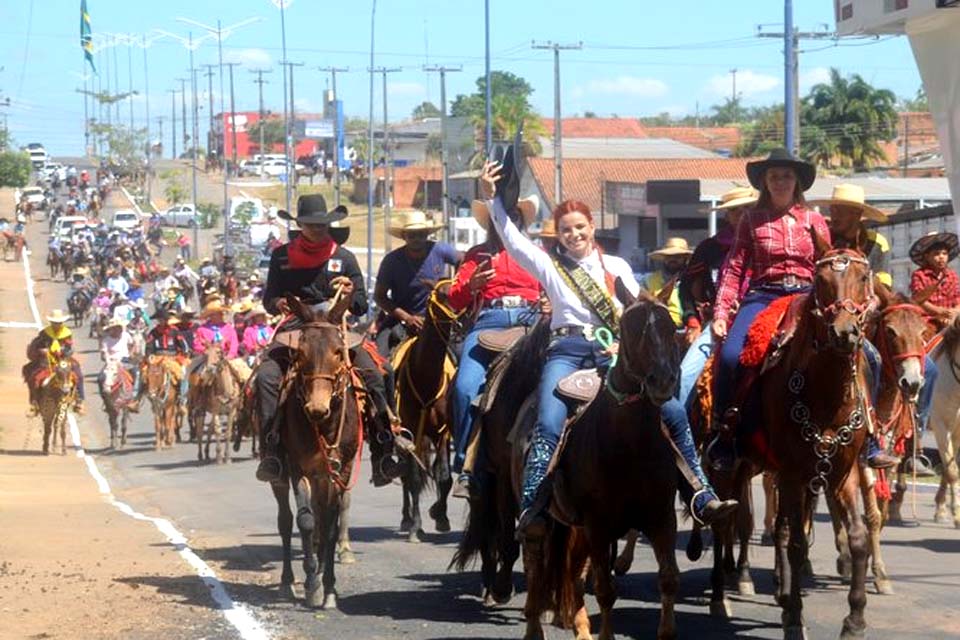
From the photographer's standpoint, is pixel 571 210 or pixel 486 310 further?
pixel 486 310

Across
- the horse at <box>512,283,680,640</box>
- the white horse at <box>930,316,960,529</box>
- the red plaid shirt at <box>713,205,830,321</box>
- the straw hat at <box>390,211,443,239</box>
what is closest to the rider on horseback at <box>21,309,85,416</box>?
the straw hat at <box>390,211,443,239</box>

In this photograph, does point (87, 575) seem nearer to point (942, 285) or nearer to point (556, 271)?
point (556, 271)

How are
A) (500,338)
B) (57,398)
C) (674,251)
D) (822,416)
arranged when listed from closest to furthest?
1. (822,416)
2. (500,338)
3. (674,251)
4. (57,398)

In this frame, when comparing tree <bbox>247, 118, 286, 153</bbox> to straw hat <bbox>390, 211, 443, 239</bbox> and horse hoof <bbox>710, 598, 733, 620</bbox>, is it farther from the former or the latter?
horse hoof <bbox>710, 598, 733, 620</bbox>

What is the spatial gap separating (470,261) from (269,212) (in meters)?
84.1

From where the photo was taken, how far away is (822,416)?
10.1 meters

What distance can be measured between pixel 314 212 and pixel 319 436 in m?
2.19

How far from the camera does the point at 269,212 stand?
318 ft

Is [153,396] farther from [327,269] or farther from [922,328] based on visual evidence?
[922,328]

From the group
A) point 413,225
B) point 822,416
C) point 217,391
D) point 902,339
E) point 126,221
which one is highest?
point 126,221

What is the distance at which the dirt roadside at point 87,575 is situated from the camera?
1123cm

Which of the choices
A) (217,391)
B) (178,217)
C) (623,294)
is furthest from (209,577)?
(178,217)

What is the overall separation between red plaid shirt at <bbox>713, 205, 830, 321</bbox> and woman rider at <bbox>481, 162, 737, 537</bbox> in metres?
1.20

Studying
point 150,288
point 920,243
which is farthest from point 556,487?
point 150,288
